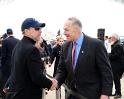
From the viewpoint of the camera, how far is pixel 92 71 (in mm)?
5621

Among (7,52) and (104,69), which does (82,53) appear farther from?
(7,52)

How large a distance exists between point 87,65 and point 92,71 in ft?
0.33

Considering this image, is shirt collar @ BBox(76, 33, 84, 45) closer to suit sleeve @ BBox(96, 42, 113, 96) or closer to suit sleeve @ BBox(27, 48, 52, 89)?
suit sleeve @ BBox(96, 42, 113, 96)

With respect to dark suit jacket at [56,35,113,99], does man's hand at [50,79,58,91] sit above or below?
below

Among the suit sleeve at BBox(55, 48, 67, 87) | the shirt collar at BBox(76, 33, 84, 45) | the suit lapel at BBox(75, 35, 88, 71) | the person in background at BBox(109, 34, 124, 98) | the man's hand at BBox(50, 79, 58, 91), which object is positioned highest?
the shirt collar at BBox(76, 33, 84, 45)

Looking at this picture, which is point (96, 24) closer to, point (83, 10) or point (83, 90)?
point (83, 10)

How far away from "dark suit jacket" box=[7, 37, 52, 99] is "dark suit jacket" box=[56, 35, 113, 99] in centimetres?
42

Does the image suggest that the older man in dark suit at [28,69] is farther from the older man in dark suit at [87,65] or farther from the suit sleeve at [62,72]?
the older man in dark suit at [87,65]

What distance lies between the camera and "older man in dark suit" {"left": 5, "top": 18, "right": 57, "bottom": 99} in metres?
5.58

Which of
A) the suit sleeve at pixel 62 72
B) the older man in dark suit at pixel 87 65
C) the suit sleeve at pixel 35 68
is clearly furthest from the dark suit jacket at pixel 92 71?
the suit sleeve at pixel 35 68

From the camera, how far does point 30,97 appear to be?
568 cm

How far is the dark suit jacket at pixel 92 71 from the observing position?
219 inches

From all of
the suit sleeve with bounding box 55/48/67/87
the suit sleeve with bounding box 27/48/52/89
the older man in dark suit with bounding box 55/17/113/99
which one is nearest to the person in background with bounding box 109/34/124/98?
the suit sleeve with bounding box 55/48/67/87

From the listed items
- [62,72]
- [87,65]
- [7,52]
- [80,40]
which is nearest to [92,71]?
[87,65]
